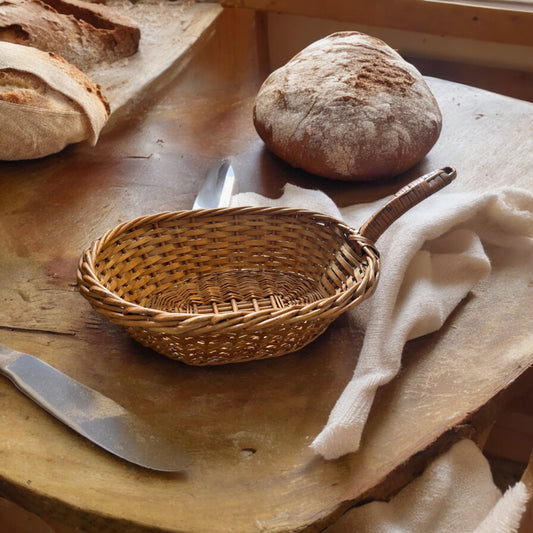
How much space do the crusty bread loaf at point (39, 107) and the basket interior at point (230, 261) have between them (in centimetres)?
40

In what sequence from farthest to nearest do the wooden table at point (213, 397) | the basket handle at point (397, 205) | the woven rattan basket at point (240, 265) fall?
the basket handle at point (397, 205)
the woven rattan basket at point (240, 265)
the wooden table at point (213, 397)

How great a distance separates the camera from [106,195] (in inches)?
48.1

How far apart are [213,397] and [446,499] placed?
292mm

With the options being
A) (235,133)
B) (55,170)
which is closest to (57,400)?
(55,170)

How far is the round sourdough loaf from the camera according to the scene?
118 centimetres

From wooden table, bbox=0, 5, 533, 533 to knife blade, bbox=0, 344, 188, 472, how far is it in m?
0.02

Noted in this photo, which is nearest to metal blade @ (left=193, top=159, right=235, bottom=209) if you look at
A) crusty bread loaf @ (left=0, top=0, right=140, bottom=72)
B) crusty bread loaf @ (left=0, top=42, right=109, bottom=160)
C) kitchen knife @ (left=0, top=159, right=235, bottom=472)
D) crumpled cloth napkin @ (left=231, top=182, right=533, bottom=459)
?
crumpled cloth napkin @ (left=231, top=182, right=533, bottom=459)

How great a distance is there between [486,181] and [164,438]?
77cm

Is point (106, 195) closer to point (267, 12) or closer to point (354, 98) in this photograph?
point (354, 98)

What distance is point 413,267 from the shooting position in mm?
961

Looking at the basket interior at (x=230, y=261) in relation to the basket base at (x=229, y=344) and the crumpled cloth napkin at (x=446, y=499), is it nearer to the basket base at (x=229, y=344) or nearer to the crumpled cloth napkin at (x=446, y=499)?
the basket base at (x=229, y=344)

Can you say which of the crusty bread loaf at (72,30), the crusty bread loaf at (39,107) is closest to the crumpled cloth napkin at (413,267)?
the crusty bread loaf at (39,107)

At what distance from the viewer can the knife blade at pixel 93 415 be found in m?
0.72

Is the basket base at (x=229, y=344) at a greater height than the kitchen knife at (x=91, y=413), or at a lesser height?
greater
